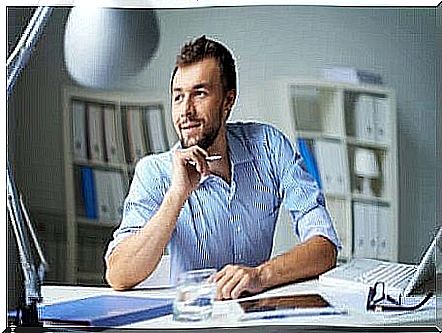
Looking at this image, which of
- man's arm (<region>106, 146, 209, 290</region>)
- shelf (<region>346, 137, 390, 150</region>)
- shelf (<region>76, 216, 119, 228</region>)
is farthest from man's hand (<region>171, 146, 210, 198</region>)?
shelf (<region>346, 137, 390, 150</region>)

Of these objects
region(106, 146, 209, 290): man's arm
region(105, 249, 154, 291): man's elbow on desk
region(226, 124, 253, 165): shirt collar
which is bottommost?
region(105, 249, 154, 291): man's elbow on desk

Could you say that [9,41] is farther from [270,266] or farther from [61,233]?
[270,266]

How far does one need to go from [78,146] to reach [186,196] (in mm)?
177

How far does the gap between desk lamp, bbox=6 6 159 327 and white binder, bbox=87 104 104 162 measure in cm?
4

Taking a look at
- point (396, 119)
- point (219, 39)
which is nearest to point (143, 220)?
point (219, 39)

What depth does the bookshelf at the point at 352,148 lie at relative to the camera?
1323mm

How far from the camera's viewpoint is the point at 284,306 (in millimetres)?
1324

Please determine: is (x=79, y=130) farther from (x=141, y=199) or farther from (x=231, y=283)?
(x=231, y=283)

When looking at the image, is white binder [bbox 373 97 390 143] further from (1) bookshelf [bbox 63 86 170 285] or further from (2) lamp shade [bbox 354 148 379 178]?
(1) bookshelf [bbox 63 86 170 285]

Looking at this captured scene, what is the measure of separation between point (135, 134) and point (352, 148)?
0.33 m

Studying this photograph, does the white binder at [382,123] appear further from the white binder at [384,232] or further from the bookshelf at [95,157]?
the bookshelf at [95,157]

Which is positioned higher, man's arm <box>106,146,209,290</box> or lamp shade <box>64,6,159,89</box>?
lamp shade <box>64,6,159,89</box>

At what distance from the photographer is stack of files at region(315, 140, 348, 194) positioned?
1.32 meters

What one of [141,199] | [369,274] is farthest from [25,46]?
[369,274]
